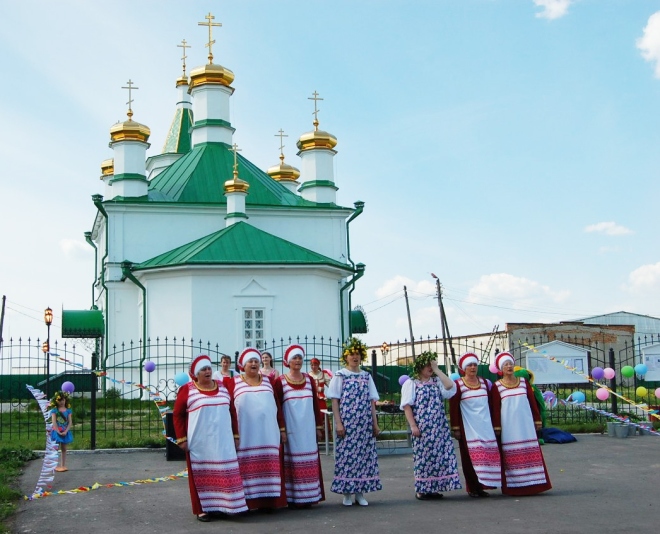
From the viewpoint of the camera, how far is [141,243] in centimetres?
2522

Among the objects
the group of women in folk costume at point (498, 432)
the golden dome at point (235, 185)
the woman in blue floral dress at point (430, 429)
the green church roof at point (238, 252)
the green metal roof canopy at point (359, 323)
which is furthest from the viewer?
the green metal roof canopy at point (359, 323)

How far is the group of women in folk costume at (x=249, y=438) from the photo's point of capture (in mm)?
7277

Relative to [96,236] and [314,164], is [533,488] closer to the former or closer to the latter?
[314,164]

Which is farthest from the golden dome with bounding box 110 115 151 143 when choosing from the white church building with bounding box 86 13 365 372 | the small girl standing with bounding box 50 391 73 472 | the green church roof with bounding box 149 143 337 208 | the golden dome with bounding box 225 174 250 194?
the small girl standing with bounding box 50 391 73 472


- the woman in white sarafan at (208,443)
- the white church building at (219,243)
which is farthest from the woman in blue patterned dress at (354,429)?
the white church building at (219,243)

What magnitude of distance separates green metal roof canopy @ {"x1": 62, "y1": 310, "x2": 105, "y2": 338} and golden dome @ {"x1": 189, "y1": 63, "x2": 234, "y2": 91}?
28.2 feet

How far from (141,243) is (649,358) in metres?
15.6

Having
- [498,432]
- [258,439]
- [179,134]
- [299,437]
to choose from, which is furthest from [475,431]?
[179,134]

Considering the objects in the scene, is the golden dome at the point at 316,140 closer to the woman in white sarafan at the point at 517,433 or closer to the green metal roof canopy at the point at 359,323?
the green metal roof canopy at the point at 359,323

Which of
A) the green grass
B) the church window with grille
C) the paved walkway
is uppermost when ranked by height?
the church window with grille

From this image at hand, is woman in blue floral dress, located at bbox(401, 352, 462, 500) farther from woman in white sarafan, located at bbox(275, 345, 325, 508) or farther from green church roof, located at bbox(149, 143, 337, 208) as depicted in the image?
green church roof, located at bbox(149, 143, 337, 208)

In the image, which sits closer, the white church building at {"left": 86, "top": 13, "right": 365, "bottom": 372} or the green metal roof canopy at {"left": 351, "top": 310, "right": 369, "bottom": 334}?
the white church building at {"left": 86, "top": 13, "right": 365, "bottom": 372}

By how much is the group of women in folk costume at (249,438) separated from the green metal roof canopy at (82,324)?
20453 mm

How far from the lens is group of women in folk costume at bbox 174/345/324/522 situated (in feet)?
23.9
